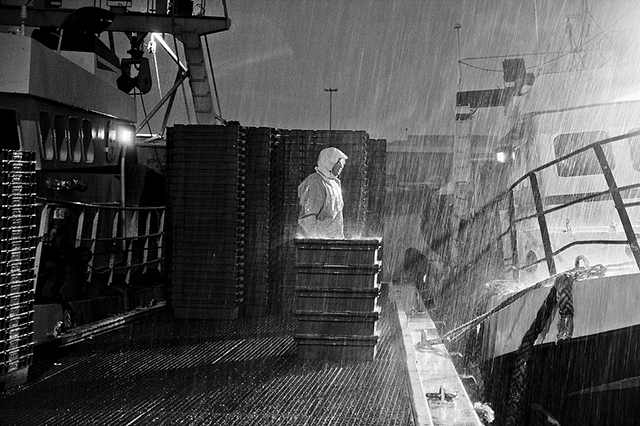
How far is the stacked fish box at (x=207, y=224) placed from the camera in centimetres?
966

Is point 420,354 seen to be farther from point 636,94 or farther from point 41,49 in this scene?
point 41,49

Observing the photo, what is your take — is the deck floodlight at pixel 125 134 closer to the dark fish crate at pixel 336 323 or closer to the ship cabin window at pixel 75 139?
the ship cabin window at pixel 75 139

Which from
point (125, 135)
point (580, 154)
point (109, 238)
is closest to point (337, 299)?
point (580, 154)

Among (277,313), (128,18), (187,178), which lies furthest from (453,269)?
(128,18)

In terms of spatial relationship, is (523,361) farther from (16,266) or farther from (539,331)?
(16,266)

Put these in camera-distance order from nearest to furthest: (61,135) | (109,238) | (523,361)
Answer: (523,361), (109,238), (61,135)

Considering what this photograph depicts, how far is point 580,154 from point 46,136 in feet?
26.2

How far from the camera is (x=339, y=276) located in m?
7.45

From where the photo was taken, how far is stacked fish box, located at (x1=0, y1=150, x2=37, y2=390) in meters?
6.13

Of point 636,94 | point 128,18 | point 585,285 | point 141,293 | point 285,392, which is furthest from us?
point 128,18

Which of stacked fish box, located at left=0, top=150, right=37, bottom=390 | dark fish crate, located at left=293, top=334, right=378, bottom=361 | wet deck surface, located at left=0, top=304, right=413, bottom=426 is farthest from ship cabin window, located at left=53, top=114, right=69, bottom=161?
dark fish crate, located at left=293, top=334, right=378, bottom=361

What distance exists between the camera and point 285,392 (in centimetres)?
591

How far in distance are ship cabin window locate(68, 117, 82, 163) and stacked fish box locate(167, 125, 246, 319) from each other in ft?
14.0

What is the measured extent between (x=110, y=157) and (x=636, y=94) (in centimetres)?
1035
